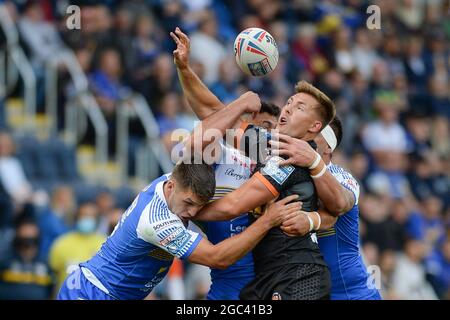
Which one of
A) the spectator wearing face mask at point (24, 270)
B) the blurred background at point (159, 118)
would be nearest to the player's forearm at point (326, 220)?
the blurred background at point (159, 118)

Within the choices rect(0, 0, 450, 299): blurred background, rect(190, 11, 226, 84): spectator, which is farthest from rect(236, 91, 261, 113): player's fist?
rect(190, 11, 226, 84): spectator

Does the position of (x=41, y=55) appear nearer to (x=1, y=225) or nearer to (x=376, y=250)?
(x=1, y=225)

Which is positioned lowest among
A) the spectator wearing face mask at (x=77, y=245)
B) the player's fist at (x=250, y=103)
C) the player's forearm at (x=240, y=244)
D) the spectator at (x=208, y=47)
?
the spectator wearing face mask at (x=77, y=245)

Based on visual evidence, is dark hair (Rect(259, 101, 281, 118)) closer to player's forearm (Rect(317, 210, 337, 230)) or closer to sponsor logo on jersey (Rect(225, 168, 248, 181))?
sponsor logo on jersey (Rect(225, 168, 248, 181))

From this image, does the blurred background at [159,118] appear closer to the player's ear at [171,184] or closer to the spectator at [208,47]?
the spectator at [208,47]

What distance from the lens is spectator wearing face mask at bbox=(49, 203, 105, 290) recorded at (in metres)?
13.1

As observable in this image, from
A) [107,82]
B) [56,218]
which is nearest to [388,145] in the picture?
[107,82]

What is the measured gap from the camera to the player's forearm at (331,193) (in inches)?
317

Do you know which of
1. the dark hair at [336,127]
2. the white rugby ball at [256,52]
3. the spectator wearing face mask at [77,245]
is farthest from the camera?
the spectator wearing face mask at [77,245]

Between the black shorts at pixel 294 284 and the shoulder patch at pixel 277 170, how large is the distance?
0.64 metres

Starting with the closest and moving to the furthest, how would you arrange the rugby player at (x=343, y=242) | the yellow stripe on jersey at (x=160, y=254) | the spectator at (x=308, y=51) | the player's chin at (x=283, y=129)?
the player's chin at (x=283, y=129) → the yellow stripe on jersey at (x=160, y=254) → the rugby player at (x=343, y=242) → the spectator at (x=308, y=51)

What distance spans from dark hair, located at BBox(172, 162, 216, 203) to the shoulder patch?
0.40 metres

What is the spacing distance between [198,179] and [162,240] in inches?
20.9

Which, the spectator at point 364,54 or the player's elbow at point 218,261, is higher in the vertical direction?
the spectator at point 364,54
